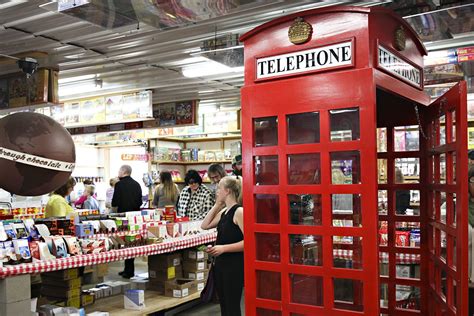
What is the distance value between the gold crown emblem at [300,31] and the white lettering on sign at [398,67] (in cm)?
35

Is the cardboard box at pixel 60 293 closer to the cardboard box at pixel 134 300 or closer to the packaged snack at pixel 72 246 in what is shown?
the cardboard box at pixel 134 300

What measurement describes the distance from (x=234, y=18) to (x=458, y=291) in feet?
13.3

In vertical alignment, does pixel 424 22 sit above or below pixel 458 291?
above

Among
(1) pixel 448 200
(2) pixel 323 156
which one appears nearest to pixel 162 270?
(1) pixel 448 200

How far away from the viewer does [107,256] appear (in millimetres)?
5172

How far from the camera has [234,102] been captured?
37.4 ft

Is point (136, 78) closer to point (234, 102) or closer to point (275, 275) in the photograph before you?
point (234, 102)

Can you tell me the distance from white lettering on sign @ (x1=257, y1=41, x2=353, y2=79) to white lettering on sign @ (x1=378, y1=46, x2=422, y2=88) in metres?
0.18

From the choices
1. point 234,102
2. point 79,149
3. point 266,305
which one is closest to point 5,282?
point 266,305

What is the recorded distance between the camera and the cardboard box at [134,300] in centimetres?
566

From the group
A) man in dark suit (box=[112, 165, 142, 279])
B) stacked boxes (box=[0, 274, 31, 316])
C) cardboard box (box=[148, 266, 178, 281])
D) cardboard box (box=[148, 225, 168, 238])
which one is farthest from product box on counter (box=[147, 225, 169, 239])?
man in dark suit (box=[112, 165, 142, 279])

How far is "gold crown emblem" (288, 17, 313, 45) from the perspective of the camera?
239cm

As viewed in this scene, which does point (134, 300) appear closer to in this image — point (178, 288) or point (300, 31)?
point (178, 288)

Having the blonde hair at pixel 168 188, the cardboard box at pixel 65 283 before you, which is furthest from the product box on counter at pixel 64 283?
the blonde hair at pixel 168 188
